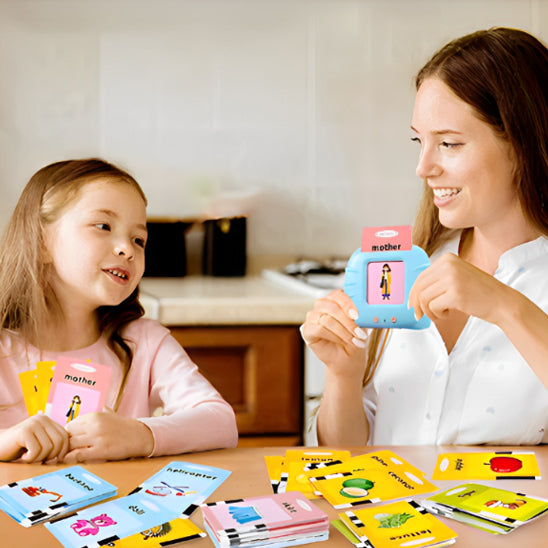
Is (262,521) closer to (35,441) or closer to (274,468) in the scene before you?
(274,468)

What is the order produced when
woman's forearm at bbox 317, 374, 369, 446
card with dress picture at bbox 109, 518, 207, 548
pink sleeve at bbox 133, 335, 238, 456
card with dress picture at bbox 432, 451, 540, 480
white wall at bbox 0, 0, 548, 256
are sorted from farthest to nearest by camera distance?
1. white wall at bbox 0, 0, 548, 256
2. woman's forearm at bbox 317, 374, 369, 446
3. pink sleeve at bbox 133, 335, 238, 456
4. card with dress picture at bbox 432, 451, 540, 480
5. card with dress picture at bbox 109, 518, 207, 548

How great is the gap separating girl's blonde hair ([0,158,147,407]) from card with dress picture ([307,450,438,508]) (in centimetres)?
61

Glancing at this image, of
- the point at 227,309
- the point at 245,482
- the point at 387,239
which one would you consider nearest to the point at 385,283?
the point at 387,239

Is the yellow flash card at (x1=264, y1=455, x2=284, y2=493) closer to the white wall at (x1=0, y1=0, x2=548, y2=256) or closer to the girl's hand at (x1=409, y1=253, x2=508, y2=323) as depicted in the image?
the girl's hand at (x1=409, y1=253, x2=508, y2=323)

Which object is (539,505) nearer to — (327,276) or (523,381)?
(523,381)

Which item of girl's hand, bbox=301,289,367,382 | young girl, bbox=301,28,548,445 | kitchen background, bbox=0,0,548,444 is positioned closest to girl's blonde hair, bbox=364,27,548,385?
young girl, bbox=301,28,548,445

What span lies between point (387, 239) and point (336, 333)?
200 millimetres

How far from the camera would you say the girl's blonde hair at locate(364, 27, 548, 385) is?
4.45 ft

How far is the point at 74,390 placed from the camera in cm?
123

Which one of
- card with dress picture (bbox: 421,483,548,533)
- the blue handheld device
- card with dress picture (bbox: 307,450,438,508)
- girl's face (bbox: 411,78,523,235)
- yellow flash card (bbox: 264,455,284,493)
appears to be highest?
girl's face (bbox: 411,78,523,235)

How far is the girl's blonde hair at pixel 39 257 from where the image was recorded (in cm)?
150

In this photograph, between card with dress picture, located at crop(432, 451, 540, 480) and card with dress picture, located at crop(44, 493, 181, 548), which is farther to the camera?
card with dress picture, located at crop(432, 451, 540, 480)

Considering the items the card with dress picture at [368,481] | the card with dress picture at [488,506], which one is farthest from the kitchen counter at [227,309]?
the card with dress picture at [488,506]

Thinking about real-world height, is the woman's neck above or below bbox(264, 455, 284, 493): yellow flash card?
above
